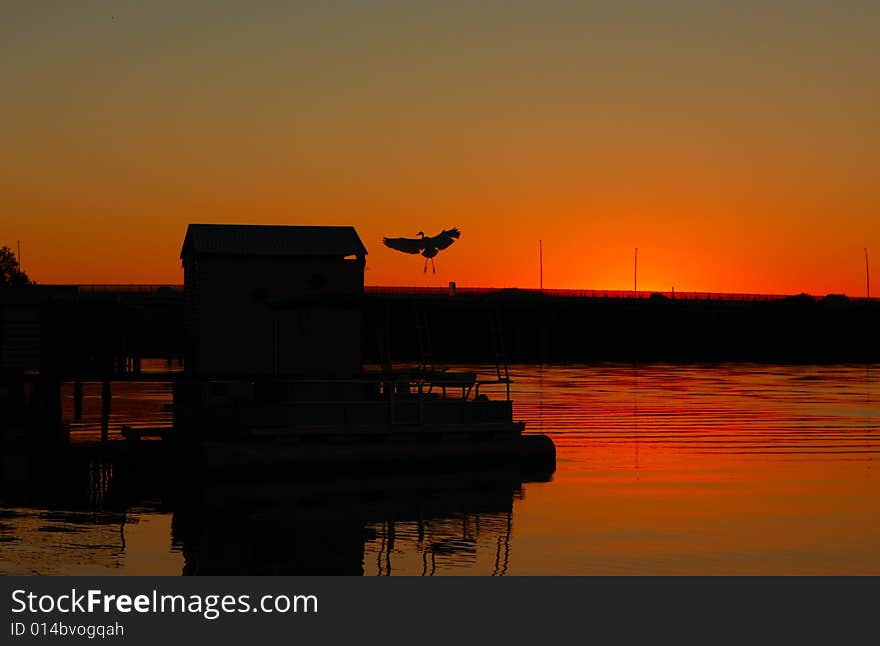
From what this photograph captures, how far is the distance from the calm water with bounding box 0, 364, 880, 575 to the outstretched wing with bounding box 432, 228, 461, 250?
31.7 feet

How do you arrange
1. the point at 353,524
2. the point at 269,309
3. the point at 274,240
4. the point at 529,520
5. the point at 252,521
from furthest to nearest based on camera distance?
the point at 274,240
the point at 269,309
the point at 529,520
the point at 252,521
the point at 353,524

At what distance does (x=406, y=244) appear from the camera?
5997 centimetres

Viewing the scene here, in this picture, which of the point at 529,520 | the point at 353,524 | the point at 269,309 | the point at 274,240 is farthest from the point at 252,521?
the point at 274,240

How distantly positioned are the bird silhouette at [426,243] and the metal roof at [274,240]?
168 cm

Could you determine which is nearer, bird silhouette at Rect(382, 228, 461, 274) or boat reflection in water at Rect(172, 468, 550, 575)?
boat reflection in water at Rect(172, 468, 550, 575)

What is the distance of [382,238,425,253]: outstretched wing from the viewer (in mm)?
59594

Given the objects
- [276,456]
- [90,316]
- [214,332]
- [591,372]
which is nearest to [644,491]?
Answer: [276,456]

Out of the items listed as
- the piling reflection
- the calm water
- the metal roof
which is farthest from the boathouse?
the calm water

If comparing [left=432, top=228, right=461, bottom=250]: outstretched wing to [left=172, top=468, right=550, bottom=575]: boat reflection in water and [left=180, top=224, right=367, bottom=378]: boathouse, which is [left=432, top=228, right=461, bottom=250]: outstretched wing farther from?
[left=172, top=468, right=550, bottom=575]: boat reflection in water

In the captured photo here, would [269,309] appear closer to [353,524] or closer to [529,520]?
[353,524]

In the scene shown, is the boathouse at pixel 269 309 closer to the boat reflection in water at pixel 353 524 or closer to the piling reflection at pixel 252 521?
the piling reflection at pixel 252 521

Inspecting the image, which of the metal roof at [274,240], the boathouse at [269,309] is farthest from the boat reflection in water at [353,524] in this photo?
the metal roof at [274,240]

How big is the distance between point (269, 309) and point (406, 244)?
276 inches

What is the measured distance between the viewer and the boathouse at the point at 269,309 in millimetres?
Result: 57031
